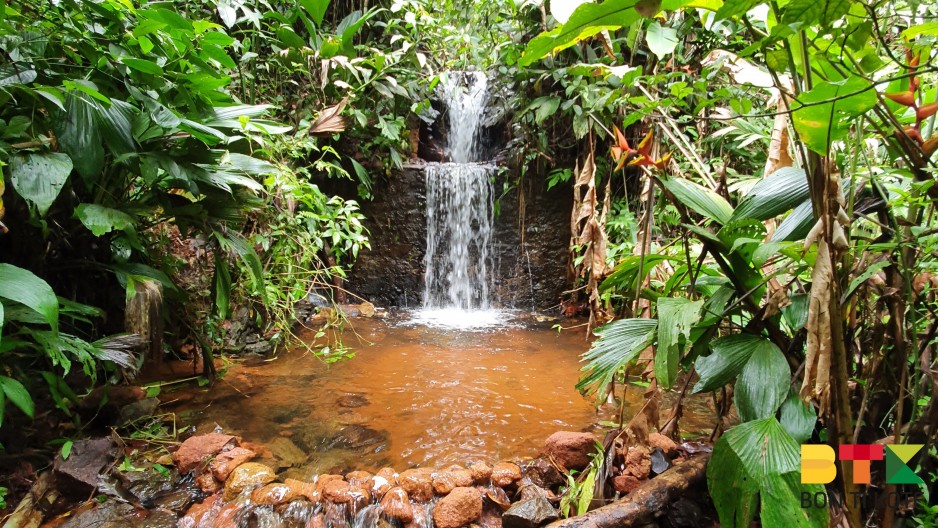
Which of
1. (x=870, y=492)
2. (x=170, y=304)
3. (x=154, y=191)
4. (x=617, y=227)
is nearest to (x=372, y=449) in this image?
(x=170, y=304)

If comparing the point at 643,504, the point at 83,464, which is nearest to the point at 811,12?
the point at 643,504

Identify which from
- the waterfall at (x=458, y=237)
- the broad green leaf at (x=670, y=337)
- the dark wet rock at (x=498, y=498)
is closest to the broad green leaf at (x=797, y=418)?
the broad green leaf at (x=670, y=337)

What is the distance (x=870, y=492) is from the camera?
122cm

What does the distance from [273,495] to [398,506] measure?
0.51 meters

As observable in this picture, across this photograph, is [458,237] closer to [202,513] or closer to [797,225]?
[202,513]

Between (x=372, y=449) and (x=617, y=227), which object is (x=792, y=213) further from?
(x=617, y=227)

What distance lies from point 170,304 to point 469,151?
5253mm

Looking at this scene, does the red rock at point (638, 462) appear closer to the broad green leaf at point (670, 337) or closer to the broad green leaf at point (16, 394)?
the broad green leaf at point (670, 337)

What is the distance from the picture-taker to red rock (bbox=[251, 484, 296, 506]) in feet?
5.98

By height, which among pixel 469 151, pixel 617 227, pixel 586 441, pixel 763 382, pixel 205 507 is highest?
pixel 469 151

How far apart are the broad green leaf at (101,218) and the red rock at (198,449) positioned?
39.5 inches

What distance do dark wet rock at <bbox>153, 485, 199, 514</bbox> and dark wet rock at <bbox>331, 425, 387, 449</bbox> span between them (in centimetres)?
62

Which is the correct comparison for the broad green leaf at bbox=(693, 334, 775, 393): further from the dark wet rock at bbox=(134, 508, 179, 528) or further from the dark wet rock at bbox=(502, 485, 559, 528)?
the dark wet rock at bbox=(134, 508, 179, 528)

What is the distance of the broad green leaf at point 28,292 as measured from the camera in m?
1.43
